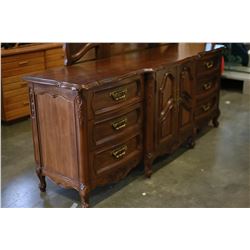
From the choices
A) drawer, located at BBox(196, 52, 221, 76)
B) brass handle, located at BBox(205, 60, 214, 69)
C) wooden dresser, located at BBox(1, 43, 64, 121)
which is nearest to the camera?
drawer, located at BBox(196, 52, 221, 76)

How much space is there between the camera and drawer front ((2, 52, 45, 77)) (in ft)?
11.0

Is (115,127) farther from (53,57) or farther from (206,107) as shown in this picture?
(53,57)

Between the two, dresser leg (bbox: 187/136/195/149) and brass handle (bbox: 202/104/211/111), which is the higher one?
brass handle (bbox: 202/104/211/111)

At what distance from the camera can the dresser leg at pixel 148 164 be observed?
2391mm

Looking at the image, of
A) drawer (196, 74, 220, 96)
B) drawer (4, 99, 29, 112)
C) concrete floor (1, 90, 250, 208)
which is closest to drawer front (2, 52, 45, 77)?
drawer (4, 99, 29, 112)

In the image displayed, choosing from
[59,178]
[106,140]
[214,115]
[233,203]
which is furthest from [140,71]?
[214,115]

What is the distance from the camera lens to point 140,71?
215 centimetres

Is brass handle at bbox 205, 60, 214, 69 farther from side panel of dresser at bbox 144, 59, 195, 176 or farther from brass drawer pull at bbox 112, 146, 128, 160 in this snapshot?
brass drawer pull at bbox 112, 146, 128, 160

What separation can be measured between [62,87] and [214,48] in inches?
64.8

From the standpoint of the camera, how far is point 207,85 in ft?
9.98

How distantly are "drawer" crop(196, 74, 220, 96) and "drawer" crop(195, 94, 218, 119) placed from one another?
0.07 m

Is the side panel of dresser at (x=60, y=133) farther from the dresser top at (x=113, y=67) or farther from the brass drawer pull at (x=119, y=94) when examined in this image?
the brass drawer pull at (x=119, y=94)
